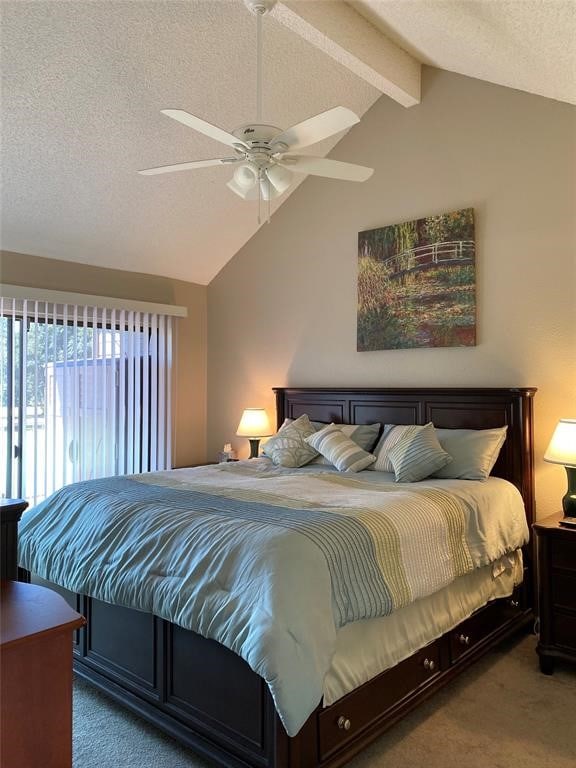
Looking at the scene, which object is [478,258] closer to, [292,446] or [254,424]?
[292,446]

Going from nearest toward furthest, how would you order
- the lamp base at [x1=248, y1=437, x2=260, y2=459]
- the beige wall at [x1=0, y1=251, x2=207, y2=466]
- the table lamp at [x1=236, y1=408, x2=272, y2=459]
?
the beige wall at [x1=0, y1=251, x2=207, y2=466] < the table lamp at [x1=236, y1=408, x2=272, y2=459] < the lamp base at [x1=248, y1=437, x2=260, y2=459]

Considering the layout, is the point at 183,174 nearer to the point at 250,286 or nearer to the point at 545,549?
the point at 250,286

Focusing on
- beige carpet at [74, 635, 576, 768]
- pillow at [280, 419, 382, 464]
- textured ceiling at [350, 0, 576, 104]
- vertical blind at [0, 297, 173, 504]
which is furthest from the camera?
vertical blind at [0, 297, 173, 504]

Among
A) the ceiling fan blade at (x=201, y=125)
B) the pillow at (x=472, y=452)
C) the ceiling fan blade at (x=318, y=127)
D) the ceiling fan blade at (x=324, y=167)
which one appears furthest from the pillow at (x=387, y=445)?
the ceiling fan blade at (x=201, y=125)

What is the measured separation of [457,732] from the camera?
2396 millimetres

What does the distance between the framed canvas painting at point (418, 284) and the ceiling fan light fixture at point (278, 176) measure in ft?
5.68

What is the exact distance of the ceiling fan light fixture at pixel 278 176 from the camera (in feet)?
8.51

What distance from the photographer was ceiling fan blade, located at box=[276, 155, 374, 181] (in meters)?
2.60

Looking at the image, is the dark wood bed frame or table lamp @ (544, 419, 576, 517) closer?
the dark wood bed frame

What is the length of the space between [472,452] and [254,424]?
2.06m

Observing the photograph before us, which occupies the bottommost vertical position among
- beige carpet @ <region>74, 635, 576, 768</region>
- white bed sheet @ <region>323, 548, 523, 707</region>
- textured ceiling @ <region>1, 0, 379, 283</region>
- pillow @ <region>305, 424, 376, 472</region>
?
beige carpet @ <region>74, 635, 576, 768</region>

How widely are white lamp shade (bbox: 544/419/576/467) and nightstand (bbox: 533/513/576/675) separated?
36 cm

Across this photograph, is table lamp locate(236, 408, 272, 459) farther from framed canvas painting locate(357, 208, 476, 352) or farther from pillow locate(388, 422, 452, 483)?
pillow locate(388, 422, 452, 483)

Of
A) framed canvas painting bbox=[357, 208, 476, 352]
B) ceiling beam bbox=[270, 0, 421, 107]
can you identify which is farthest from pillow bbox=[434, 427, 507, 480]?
ceiling beam bbox=[270, 0, 421, 107]
